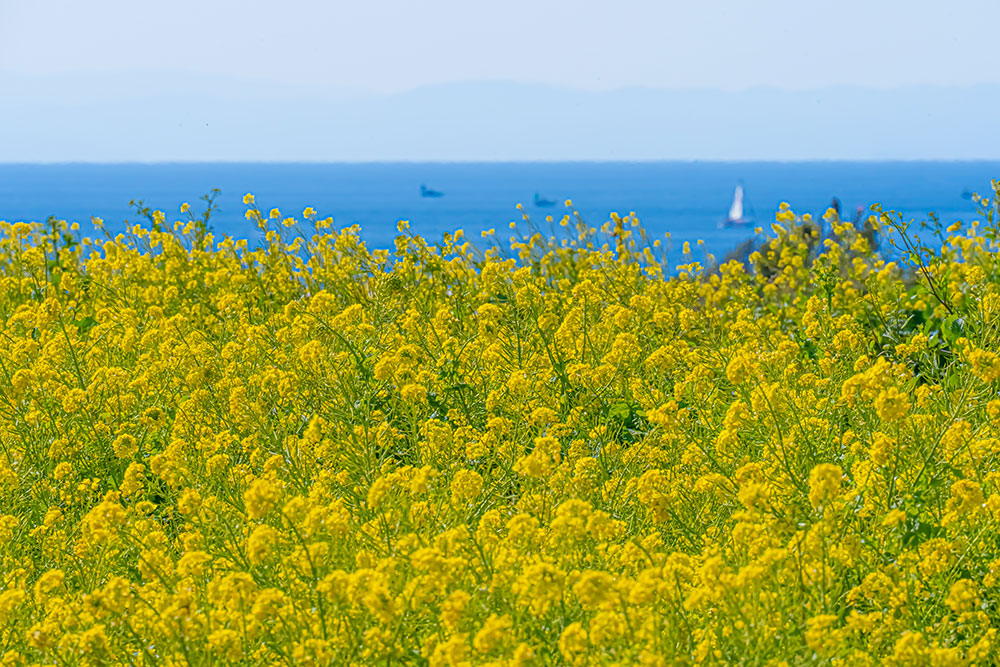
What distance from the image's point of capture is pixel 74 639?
2.90 metres

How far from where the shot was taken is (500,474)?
13.7 ft

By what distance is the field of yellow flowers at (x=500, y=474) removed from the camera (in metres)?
2.76

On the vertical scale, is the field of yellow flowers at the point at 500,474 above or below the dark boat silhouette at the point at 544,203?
above

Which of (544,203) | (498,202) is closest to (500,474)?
(544,203)

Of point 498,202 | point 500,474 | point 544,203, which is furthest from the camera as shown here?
point 498,202

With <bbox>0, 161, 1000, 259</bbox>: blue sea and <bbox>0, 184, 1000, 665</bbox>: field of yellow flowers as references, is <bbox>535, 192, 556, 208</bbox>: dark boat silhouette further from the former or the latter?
<bbox>0, 184, 1000, 665</bbox>: field of yellow flowers

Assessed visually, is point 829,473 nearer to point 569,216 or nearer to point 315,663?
point 315,663

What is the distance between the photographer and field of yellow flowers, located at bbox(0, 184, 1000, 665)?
9.05 ft

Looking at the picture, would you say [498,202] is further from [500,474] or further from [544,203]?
[500,474]

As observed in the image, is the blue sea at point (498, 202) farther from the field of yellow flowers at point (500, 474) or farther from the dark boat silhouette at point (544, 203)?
the field of yellow flowers at point (500, 474)

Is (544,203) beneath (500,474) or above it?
beneath

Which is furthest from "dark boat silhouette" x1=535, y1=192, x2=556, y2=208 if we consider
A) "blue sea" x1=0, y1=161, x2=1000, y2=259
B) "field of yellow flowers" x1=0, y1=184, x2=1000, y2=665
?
"field of yellow flowers" x1=0, y1=184, x2=1000, y2=665

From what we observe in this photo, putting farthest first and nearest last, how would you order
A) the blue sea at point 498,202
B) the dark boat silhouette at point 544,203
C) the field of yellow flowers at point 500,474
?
the blue sea at point 498,202 → the dark boat silhouette at point 544,203 → the field of yellow flowers at point 500,474

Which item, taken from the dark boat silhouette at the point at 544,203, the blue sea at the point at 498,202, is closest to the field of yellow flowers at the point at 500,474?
the blue sea at the point at 498,202
